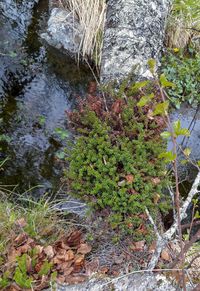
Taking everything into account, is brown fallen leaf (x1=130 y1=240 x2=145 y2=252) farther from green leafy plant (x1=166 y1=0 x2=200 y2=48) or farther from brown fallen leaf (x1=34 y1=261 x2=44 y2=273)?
green leafy plant (x1=166 y1=0 x2=200 y2=48)

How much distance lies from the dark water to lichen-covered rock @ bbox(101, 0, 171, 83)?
1064mm

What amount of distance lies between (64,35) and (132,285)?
158 inches

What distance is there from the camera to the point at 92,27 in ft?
16.9

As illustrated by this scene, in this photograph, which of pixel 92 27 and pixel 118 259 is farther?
pixel 92 27

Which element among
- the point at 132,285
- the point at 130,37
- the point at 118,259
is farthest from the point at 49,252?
the point at 130,37

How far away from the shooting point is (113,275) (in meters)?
2.57

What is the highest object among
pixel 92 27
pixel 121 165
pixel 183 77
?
pixel 92 27

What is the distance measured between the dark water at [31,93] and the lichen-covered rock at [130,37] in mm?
1064

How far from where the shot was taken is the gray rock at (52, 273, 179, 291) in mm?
2455

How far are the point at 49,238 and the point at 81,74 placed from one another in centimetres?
293

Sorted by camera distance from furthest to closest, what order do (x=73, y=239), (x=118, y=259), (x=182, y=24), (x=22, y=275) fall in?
(x=182, y=24), (x=73, y=239), (x=118, y=259), (x=22, y=275)

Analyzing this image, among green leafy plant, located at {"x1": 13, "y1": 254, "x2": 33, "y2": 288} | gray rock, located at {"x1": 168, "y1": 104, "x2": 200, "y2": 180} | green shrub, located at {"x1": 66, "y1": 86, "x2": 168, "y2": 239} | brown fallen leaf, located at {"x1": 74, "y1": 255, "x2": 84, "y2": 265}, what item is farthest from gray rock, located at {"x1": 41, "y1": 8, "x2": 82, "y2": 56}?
green leafy plant, located at {"x1": 13, "y1": 254, "x2": 33, "y2": 288}

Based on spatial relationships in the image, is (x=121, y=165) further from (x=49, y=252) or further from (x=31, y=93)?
(x=31, y=93)

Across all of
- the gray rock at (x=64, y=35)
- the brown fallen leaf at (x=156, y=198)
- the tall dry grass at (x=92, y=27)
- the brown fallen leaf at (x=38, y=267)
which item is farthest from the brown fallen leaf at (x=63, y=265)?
the gray rock at (x=64, y=35)
